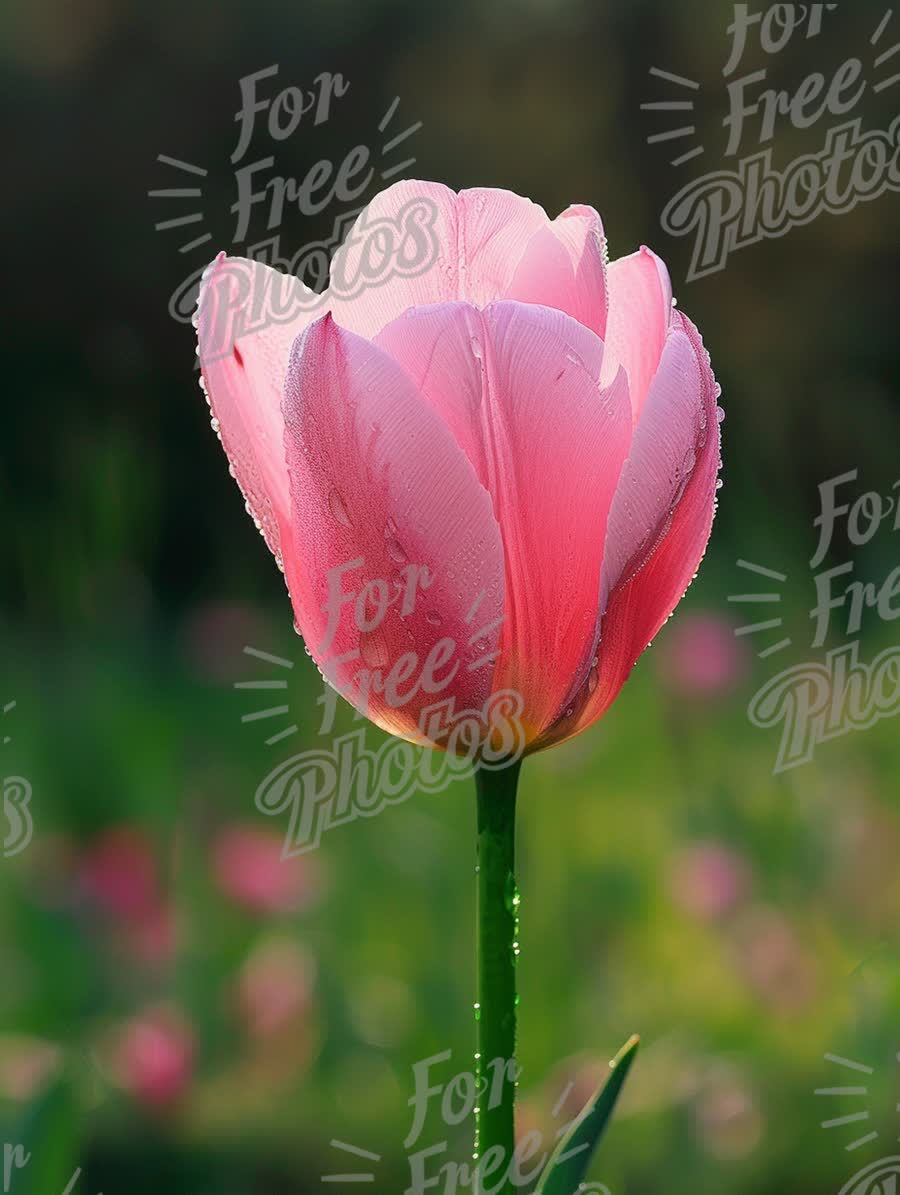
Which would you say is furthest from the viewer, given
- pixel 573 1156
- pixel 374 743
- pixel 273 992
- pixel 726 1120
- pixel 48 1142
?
pixel 374 743

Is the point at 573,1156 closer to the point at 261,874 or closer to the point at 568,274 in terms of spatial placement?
the point at 568,274

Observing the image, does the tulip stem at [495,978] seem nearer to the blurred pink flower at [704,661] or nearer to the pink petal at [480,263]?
the pink petal at [480,263]

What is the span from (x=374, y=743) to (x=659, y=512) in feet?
3.15

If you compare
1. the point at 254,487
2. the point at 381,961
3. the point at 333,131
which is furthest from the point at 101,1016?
the point at 333,131

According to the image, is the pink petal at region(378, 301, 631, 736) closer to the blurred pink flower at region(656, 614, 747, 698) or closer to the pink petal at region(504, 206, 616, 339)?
the pink petal at region(504, 206, 616, 339)

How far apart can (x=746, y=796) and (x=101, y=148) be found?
1.30 m

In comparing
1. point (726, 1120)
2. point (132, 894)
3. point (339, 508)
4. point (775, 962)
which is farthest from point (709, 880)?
point (339, 508)

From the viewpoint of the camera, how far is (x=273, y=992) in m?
1.04

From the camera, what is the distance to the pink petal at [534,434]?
0.33m

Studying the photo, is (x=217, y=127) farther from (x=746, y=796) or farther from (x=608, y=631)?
(x=608, y=631)

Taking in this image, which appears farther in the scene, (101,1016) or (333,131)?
(333,131)

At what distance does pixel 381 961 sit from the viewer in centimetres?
110

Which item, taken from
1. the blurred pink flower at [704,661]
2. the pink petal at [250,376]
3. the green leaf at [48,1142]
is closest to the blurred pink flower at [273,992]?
the blurred pink flower at [704,661]

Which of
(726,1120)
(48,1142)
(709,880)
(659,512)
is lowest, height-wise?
(726,1120)
